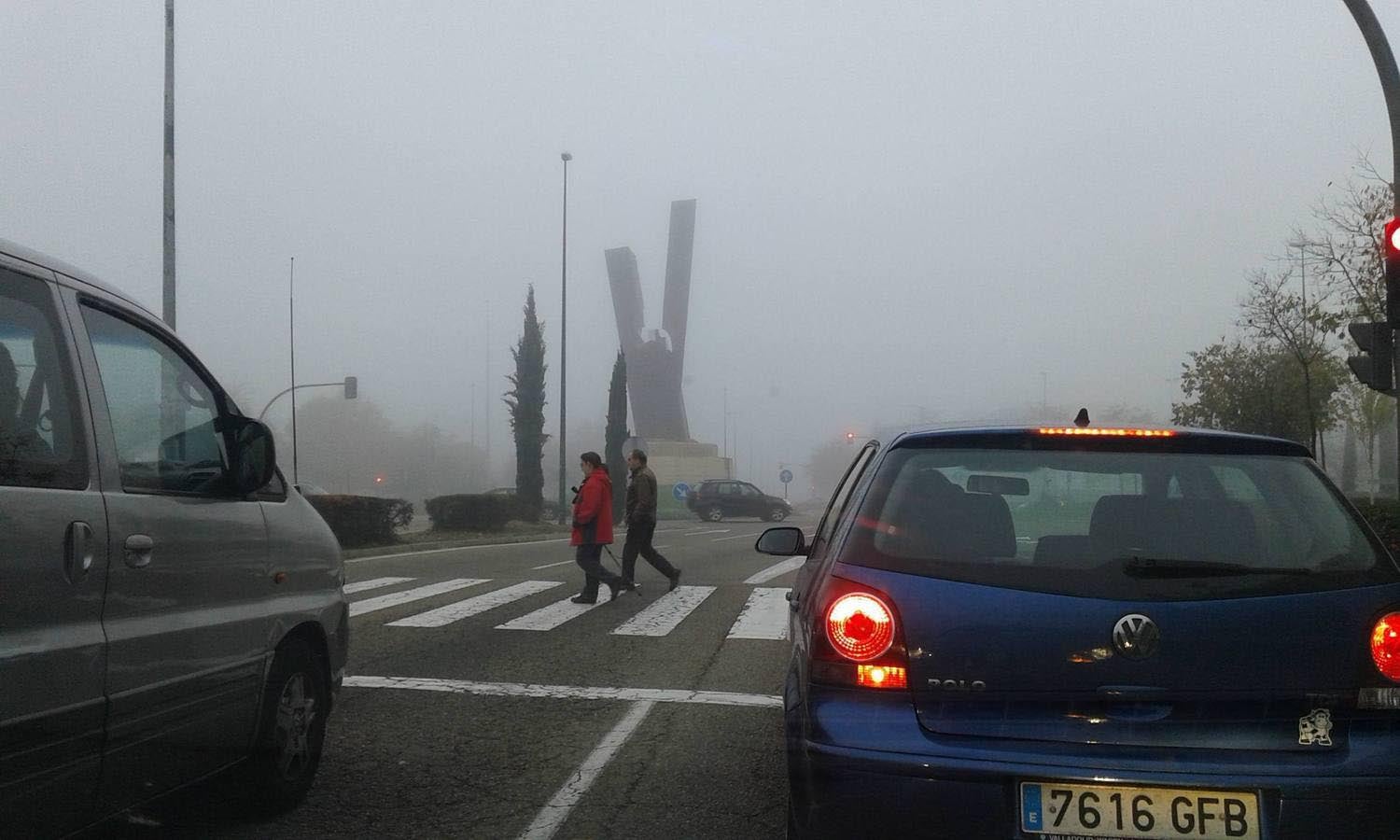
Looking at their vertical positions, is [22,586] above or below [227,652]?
above

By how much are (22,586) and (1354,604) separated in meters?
3.26

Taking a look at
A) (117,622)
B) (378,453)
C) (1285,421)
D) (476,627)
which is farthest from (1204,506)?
(378,453)

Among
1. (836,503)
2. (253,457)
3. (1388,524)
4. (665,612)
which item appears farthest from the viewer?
(1388,524)

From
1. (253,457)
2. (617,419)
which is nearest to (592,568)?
(253,457)

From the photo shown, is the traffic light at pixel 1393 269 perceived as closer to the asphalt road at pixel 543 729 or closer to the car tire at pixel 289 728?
the asphalt road at pixel 543 729

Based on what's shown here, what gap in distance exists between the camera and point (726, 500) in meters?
44.5

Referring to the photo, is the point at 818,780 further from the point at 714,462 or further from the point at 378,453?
the point at 378,453

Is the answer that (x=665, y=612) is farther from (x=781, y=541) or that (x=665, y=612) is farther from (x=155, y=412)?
(x=155, y=412)

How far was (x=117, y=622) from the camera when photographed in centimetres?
333

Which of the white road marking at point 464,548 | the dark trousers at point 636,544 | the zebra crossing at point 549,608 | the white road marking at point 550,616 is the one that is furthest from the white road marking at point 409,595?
the white road marking at point 464,548

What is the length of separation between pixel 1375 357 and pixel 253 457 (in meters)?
9.02

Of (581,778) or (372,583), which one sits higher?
(581,778)

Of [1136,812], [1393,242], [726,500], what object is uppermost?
[1393,242]

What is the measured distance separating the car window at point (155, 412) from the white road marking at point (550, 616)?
6.13 metres
